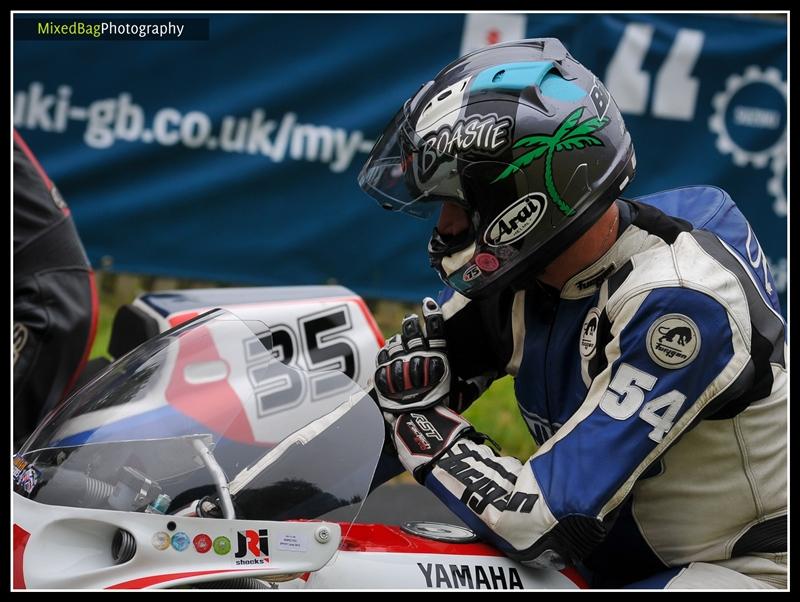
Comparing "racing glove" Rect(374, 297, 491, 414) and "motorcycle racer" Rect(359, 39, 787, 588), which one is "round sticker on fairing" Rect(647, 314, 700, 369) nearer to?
"motorcycle racer" Rect(359, 39, 787, 588)

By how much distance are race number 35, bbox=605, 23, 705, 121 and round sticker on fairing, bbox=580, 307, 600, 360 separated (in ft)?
13.3

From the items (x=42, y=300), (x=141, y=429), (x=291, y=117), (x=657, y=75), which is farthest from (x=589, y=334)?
(x=657, y=75)

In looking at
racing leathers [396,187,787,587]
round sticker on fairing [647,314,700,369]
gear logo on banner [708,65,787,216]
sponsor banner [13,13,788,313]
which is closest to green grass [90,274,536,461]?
sponsor banner [13,13,788,313]

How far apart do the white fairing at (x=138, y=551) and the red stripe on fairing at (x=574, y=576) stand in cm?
60

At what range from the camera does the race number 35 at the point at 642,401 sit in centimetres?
197

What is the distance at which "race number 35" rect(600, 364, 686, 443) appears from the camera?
197cm

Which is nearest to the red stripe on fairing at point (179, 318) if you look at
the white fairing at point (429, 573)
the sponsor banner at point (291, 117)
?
the white fairing at point (429, 573)

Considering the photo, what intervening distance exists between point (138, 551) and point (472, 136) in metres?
1.02

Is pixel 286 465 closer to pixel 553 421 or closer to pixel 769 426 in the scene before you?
pixel 553 421

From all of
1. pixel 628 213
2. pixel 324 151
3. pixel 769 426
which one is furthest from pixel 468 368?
pixel 324 151

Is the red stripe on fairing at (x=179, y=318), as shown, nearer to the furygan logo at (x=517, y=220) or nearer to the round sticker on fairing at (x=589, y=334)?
the furygan logo at (x=517, y=220)

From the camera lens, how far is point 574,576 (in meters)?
2.14

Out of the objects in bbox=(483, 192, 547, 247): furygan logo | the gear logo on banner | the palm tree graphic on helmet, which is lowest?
bbox=(483, 192, 547, 247): furygan logo

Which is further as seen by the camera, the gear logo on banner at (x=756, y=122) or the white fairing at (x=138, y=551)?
the gear logo on banner at (x=756, y=122)
